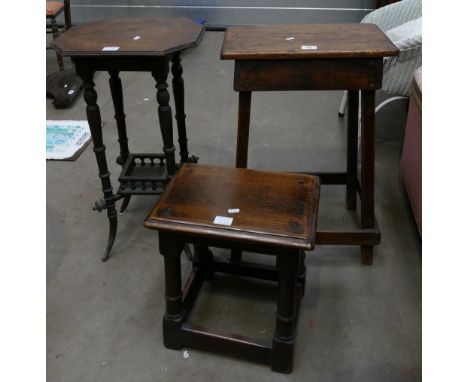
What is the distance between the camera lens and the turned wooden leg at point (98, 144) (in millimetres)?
1580

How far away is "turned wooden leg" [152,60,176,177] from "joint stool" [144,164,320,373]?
26 centimetres

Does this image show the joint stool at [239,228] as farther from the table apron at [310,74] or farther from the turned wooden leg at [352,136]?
the turned wooden leg at [352,136]

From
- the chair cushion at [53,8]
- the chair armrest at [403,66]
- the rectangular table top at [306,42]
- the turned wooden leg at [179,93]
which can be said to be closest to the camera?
the rectangular table top at [306,42]

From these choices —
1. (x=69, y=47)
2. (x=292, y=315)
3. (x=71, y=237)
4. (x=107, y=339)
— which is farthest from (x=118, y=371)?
(x=69, y=47)

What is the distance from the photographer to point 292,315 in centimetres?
130

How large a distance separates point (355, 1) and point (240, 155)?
3.67 meters

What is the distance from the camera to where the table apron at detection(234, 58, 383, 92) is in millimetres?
1461

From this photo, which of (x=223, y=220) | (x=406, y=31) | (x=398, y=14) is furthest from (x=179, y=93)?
(x=398, y=14)

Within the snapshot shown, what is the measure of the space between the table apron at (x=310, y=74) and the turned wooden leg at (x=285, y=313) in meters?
0.58

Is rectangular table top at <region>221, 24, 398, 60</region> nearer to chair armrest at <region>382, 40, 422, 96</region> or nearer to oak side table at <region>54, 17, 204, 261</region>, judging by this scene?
oak side table at <region>54, 17, 204, 261</region>

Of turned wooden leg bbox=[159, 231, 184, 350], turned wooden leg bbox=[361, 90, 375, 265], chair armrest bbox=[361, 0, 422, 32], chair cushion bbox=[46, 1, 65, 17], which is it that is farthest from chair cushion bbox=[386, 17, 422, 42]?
chair cushion bbox=[46, 1, 65, 17]

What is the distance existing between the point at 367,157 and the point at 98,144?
97 cm

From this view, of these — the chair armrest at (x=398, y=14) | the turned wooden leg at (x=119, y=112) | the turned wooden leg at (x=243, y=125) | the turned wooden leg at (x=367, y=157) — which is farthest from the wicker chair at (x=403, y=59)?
the turned wooden leg at (x=119, y=112)

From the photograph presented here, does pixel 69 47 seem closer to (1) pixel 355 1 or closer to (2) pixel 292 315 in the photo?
(2) pixel 292 315
